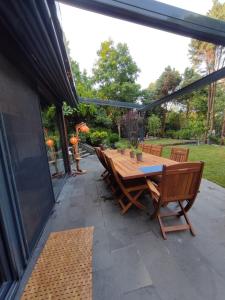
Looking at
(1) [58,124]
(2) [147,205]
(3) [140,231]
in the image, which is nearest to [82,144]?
(1) [58,124]

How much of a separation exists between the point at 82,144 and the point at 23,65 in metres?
7.94

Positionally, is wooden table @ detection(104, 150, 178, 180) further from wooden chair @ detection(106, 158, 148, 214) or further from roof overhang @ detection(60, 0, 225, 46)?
roof overhang @ detection(60, 0, 225, 46)

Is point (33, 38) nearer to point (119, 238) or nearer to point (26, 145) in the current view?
point (26, 145)

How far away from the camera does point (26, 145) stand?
2025 millimetres

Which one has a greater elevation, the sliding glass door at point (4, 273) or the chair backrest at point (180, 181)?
the chair backrest at point (180, 181)

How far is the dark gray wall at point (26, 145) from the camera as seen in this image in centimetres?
169

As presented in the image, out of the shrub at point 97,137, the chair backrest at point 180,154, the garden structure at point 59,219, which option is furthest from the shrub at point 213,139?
the garden structure at point 59,219

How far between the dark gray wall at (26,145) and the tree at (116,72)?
41.6 feet

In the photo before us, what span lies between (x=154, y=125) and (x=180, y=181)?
42.2 ft

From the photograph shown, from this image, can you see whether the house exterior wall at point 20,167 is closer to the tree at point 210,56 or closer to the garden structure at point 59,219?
the garden structure at point 59,219

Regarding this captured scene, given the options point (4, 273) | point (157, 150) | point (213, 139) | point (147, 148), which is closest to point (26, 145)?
point (4, 273)

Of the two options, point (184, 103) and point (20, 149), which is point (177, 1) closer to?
point (20, 149)

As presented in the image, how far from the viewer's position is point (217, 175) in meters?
4.04

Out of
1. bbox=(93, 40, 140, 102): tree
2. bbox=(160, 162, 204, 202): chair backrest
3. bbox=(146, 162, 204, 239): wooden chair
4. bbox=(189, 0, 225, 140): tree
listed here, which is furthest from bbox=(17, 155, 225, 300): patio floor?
bbox=(93, 40, 140, 102): tree
